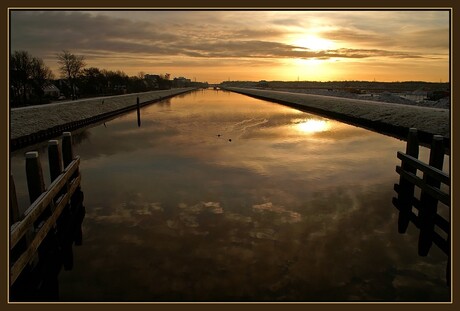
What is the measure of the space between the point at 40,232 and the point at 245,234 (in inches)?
215


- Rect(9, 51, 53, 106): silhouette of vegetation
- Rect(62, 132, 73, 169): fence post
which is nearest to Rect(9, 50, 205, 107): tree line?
Rect(9, 51, 53, 106): silhouette of vegetation

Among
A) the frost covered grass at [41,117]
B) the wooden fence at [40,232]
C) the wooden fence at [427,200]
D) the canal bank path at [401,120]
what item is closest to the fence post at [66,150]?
the wooden fence at [40,232]

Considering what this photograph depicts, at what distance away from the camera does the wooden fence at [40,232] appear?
7504 mm

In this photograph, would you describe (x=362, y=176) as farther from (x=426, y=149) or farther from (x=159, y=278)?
(x=159, y=278)

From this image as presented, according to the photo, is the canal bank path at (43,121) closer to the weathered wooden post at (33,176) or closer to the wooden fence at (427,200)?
the weathered wooden post at (33,176)

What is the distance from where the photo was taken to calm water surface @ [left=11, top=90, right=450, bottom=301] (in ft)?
25.3

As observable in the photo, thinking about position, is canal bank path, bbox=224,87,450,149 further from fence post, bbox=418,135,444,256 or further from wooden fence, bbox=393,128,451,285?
fence post, bbox=418,135,444,256

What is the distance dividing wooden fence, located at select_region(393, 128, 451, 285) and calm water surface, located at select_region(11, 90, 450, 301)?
1.19 ft

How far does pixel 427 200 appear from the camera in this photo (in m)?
11.5

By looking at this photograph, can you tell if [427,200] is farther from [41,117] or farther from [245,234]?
[41,117]

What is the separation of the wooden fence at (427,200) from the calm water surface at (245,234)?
1.19 feet

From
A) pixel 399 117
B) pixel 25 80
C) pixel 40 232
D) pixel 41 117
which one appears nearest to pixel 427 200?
pixel 40 232

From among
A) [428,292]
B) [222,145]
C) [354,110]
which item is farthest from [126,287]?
[354,110]

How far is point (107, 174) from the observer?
694 inches
